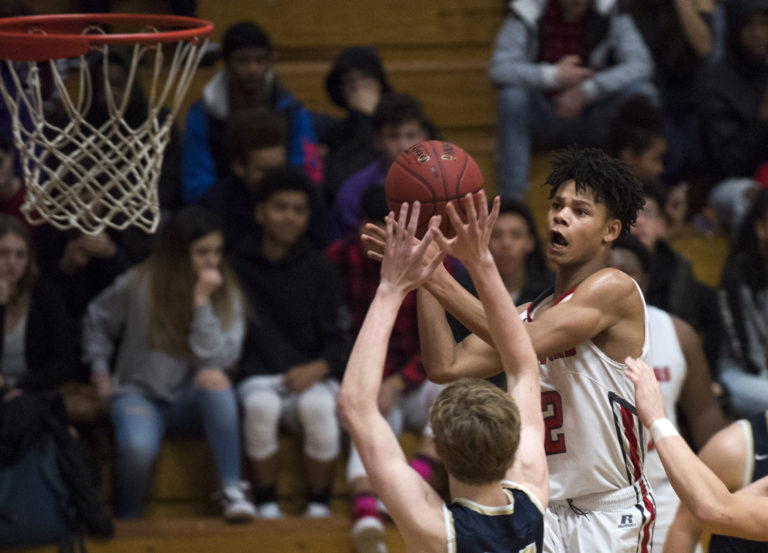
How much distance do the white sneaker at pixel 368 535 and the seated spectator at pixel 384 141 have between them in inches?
63.0

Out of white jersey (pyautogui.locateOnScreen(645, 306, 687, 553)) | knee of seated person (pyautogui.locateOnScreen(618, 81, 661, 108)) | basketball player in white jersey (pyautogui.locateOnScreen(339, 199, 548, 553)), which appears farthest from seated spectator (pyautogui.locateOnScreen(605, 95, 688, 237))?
basketball player in white jersey (pyautogui.locateOnScreen(339, 199, 548, 553))

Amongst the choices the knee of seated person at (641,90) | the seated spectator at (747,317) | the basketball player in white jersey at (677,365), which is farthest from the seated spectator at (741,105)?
the basketball player in white jersey at (677,365)

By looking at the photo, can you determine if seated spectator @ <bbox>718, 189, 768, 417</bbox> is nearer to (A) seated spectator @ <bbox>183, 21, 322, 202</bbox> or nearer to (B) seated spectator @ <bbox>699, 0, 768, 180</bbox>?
(B) seated spectator @ <bbox>699, 0, 768, 180</bbox>

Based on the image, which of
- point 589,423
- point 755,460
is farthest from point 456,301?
point 755,460

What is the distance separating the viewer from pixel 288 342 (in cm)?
539

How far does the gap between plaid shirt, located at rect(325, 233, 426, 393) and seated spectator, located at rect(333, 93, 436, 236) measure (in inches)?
8.4

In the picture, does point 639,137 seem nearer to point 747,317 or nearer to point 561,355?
point 747,317

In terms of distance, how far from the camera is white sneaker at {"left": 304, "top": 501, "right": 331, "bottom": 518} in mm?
5094

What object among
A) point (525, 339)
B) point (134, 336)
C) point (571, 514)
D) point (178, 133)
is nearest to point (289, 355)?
point (134, 336)

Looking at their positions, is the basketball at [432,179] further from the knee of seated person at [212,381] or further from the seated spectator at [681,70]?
the seated spectator at [681,70]

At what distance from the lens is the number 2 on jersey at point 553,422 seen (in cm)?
345

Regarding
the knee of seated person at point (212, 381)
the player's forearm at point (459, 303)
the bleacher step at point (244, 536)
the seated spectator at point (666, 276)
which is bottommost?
the bleacher step at point (244, 536)

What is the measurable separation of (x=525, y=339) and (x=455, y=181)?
65cm

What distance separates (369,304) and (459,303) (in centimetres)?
228
